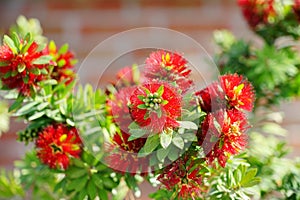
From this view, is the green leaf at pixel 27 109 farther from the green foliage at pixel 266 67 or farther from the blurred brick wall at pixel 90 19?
the blurred brick wall at pixel 90 19

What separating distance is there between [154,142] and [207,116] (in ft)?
0.25

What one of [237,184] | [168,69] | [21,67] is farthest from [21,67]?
[237,184]

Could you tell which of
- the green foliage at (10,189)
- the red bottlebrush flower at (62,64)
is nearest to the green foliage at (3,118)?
the green foliage at (10,189)

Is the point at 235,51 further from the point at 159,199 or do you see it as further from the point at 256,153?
the point at 159,199

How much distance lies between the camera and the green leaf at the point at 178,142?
681 millimetres

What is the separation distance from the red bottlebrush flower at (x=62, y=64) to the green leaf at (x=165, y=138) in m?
0.28

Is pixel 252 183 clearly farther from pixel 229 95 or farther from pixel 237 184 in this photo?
pixel 229 95

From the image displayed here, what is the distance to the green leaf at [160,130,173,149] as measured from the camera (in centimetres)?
67

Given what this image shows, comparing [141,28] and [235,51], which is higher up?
[141,28]

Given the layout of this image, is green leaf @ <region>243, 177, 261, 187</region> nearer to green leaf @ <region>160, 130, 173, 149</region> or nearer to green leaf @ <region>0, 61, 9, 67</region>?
green leaf @ <region>160, 130, 173, 149</region>

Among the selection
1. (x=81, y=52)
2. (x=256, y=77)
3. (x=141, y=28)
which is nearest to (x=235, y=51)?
(x=256, y=77)

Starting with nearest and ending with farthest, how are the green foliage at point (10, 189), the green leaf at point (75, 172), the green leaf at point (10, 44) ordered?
the green leaf at point (10, 44)
the green leaf at point (75, 172)
the green foliage at point (10, 189)

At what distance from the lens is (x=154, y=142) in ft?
2.26

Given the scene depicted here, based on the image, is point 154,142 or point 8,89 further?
point 8,89
